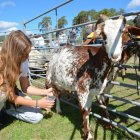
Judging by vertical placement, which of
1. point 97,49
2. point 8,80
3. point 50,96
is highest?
point 97,49

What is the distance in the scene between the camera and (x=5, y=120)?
18.0ft

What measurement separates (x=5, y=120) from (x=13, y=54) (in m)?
1.78

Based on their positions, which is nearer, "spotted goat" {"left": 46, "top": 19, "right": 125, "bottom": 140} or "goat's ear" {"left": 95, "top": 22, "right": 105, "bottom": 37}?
"spotted goat" {"left": 46, "top": 19, "right": 125, "bottom": 140}

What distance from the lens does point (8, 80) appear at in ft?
14.1

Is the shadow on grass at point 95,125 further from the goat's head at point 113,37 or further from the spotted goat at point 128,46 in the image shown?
the goat's head at point 113,37

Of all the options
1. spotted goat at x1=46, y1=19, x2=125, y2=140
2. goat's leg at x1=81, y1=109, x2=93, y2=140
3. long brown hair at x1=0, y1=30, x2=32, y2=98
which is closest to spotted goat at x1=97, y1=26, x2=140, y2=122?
spotted goat at x1=46, y1=19, x2=125, y2=140

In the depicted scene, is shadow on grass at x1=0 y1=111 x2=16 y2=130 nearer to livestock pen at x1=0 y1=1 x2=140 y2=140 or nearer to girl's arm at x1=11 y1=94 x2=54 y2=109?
livestock pen at x1=0 y1=1 x2=140 y2=140

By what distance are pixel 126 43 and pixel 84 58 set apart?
0.94 m

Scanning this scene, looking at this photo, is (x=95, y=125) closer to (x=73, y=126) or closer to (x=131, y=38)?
(x=73, y=126)

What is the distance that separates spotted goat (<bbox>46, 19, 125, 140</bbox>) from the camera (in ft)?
13.0

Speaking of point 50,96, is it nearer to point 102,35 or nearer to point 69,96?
point 102,35

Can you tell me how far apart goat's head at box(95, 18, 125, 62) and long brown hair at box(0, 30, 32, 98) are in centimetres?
104

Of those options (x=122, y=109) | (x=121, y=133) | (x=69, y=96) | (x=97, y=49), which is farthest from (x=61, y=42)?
(x=121, y=133)

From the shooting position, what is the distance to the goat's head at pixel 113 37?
388 centimetres
